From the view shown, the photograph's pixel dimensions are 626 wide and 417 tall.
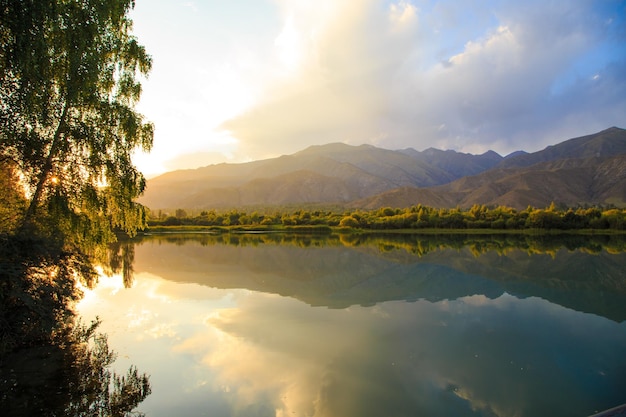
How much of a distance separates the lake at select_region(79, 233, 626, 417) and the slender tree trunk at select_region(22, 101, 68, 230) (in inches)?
190

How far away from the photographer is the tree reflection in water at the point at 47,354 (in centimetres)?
846

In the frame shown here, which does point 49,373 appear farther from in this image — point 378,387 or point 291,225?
point 291,225

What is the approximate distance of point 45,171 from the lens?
1206cm

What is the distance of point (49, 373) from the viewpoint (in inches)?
386

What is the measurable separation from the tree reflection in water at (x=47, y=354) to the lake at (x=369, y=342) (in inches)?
29.1

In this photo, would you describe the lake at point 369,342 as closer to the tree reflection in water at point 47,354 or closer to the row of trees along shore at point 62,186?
the tree reflection in water at point 47,354

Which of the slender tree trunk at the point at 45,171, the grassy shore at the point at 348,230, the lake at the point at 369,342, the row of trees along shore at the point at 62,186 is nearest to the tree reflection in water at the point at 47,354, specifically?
the row of trees along shore at the point at 62,186

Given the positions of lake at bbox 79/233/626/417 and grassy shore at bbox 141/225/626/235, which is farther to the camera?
grassy shore at bbox 141/225/626/235

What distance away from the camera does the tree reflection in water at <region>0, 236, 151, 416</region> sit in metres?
8.46

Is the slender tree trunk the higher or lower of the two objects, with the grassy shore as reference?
higher

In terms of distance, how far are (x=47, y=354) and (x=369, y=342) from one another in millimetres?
9733

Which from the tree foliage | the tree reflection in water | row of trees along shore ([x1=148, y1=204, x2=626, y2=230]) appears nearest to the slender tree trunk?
the tree foliage

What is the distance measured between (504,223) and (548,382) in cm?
8968

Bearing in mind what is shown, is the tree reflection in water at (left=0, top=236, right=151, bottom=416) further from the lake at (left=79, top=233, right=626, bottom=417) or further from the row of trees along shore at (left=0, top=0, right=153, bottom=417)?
the lake at (left=79, top=233, right=626, bottom=417)
